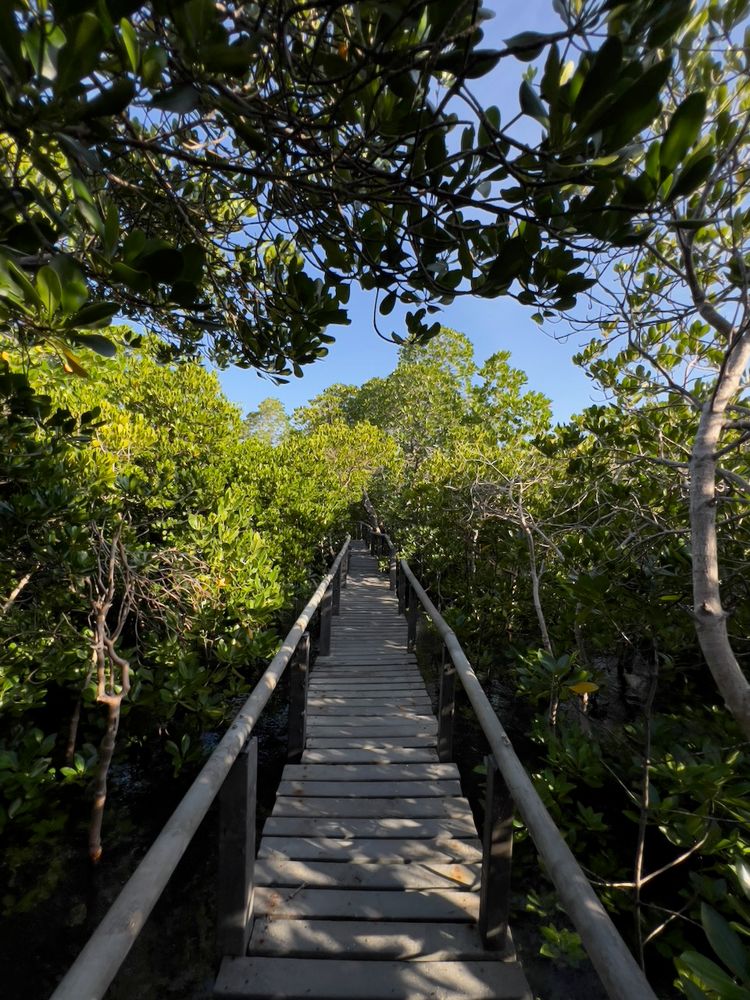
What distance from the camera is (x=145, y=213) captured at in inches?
81.7

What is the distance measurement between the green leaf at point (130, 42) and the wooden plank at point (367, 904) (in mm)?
2576

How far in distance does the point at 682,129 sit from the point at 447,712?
2.98 meters

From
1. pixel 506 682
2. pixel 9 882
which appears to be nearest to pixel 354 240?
pixel 9 882

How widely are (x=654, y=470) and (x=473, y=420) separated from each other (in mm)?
6690

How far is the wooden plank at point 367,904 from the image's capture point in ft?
5.74

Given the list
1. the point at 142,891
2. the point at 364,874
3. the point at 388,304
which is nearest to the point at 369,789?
the point at 364,874

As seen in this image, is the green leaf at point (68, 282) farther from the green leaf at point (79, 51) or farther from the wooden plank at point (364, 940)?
the wooden plank at point (364, 940)

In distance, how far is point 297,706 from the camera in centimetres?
306

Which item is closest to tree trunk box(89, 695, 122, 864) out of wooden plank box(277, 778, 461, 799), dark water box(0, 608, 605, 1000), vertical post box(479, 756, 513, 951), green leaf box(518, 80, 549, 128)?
dark water box(0, 608, 605, 1000)

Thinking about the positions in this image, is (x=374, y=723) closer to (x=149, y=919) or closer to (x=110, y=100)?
(x=149, y=919)

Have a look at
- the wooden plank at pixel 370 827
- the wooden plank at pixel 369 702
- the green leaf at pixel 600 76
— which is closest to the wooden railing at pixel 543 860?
the wooden plank at pixel 370 827

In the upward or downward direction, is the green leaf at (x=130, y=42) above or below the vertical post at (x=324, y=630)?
above

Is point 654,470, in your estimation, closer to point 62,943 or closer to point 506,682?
point 506,682

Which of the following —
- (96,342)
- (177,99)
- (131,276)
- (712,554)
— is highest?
(177,99)
